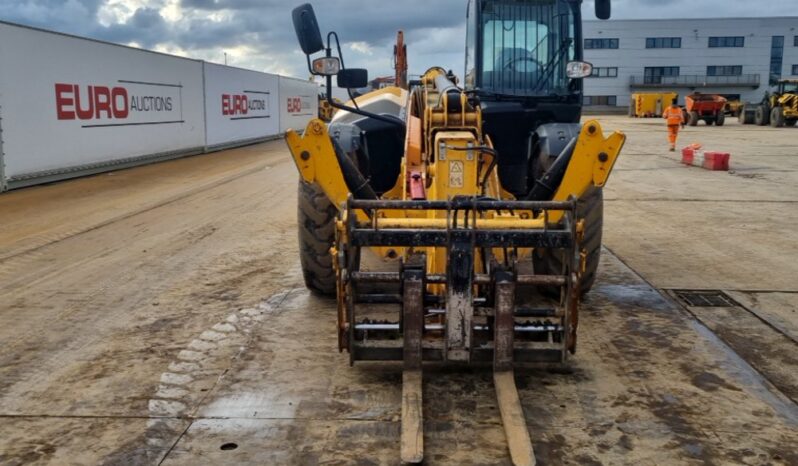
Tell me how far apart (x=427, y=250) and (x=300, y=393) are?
3.84 feet

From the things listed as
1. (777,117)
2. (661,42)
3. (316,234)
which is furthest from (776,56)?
(316,234)

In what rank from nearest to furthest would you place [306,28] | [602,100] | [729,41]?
[306,28], [729,41], [602,100]

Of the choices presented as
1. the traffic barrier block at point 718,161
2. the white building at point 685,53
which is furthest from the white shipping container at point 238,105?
the white building at point 685,53

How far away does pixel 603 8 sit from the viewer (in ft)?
21.5

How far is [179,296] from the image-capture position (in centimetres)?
601

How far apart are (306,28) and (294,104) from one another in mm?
27208

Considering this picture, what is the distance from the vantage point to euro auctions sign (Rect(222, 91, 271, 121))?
22.8 meters

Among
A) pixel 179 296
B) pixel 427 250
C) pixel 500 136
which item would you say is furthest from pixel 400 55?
pixel 427 250

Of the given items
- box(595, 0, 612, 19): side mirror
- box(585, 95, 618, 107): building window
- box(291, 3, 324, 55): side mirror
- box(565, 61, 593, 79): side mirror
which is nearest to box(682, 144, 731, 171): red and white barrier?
box(595, 0, 612, 19): side mirror

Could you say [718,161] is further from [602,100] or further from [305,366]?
[602,100]

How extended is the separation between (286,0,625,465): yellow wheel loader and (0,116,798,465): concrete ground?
0.69 feet

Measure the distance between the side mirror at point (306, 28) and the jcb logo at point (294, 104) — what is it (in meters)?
26.2

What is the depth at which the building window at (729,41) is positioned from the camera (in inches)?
2618

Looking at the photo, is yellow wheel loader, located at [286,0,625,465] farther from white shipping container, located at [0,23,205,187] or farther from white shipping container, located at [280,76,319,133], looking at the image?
white shipping container, located at [280,76,319,133]
